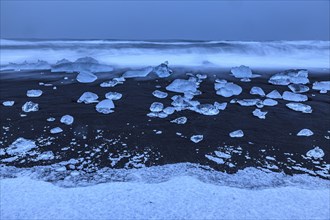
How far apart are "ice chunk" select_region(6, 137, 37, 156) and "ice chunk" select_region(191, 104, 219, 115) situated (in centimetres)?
242

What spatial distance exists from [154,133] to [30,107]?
207 cm

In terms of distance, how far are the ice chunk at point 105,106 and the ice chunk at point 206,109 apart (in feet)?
4.34

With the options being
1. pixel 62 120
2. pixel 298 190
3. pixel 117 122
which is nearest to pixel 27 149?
pixel 62 120

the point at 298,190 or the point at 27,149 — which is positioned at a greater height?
the point at 27,149

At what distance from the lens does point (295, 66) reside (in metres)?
9.02

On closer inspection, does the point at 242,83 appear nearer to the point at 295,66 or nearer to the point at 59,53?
the point at 295,66

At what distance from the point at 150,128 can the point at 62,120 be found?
48.7 inches

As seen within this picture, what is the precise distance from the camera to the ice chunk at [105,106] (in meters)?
4.96

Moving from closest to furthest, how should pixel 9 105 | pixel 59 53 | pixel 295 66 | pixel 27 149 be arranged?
pixel 27 149 < pixel 9 105 < pixel 295 66 < pixel 59 53

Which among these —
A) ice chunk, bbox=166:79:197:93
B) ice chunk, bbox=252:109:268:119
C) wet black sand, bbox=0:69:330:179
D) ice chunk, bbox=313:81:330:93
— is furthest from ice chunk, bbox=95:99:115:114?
ice chunk, bbox=313:81:330:93

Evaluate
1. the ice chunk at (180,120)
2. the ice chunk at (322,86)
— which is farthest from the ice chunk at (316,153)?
the ice chunk at (322,86)

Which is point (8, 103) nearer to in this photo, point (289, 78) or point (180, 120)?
point (180, 120)

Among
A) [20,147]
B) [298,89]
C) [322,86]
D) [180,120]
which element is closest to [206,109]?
[180,120]

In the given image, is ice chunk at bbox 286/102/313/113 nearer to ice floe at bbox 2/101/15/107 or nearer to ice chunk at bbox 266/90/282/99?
ice chunk at bbox 266/90/282/99
